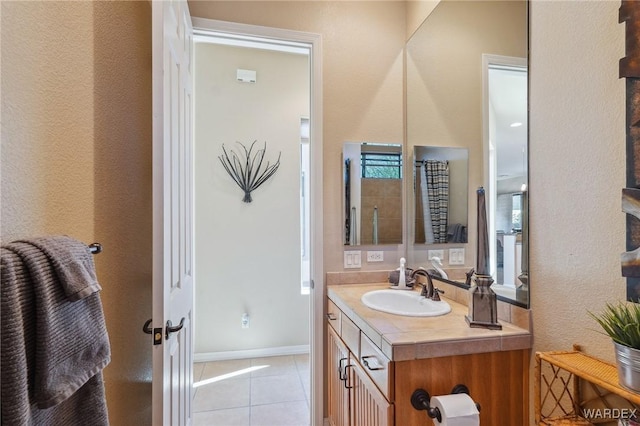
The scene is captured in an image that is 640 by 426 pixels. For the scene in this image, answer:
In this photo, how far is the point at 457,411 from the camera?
100 centimetres

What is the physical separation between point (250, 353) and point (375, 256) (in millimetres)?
1777

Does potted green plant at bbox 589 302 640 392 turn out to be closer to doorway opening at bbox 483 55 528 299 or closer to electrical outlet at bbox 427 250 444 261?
doorway opening at bbox 483 55 528 299

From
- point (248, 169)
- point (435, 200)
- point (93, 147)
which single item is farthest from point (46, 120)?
point (248, 169)

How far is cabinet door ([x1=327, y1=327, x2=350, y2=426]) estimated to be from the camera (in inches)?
62.4

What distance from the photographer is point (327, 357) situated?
196 centimetres

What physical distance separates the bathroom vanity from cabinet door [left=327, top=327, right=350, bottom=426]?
0.70 feet

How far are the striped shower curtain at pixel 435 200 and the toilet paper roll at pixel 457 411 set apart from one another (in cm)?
97

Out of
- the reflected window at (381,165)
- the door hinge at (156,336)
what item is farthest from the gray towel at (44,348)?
the reflected window at (381,165)

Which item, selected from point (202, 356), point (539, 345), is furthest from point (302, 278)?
point (539, 345)

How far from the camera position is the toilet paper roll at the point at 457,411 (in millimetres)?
990

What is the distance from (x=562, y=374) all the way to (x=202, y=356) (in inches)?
111

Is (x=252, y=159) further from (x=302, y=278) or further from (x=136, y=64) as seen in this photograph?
(x=136, y=64)

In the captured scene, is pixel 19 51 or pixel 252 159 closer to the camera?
pixel 19 51

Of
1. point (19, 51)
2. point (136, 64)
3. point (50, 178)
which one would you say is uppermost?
point (136, 64)
